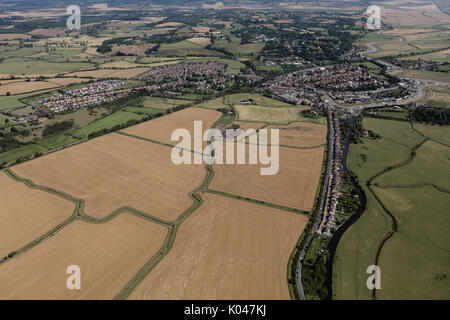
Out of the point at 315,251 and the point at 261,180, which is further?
the point at 261,180

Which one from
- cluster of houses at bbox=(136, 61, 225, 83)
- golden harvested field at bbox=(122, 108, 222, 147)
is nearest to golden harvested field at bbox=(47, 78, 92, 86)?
cluster of houses at bbox=(136, 61, 225, 83)

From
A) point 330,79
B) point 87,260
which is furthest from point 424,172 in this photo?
point 330,79

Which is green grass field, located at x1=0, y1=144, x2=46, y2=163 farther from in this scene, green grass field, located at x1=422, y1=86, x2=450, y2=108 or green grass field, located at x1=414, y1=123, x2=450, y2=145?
green grass field, located at x1=422, y1=86, x2=450, y2=108

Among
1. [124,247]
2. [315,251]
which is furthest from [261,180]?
[124,247]

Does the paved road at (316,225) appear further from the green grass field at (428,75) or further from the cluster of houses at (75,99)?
the green grass field at (428,75)

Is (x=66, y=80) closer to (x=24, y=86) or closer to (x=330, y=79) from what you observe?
(x=24, y=86)

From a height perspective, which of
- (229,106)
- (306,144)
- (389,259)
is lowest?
(389,259)
